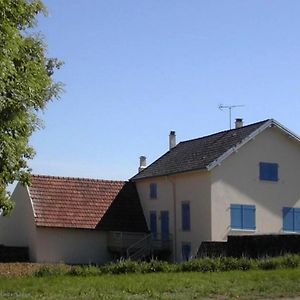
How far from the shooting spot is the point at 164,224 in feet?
151

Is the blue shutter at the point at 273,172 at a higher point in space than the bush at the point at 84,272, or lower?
higher

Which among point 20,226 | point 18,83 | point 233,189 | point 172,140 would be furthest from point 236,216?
point 18,83

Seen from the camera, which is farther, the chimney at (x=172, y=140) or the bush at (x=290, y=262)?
the chimney at (x=172, y=140)

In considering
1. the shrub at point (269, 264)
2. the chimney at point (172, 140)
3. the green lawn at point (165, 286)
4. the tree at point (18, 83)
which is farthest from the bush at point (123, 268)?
the chimney at point (172, 140)

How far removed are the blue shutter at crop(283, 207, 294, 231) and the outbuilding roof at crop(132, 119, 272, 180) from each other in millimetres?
5130

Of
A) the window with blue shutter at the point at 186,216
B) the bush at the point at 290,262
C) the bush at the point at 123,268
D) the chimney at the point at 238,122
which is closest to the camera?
the bush at the point at 290,262

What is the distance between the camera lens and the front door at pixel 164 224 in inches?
1794

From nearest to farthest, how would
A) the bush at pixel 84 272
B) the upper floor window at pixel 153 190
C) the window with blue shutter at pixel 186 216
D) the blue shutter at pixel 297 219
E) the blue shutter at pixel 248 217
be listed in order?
1. the bush at pixel 84 272
2. the blue shutter at pixel 248 217
3. the window with blue shutter at pixel 186 216
4. the blue shutter at pixel 297 219
5. the upper floor window at pixel 153 190

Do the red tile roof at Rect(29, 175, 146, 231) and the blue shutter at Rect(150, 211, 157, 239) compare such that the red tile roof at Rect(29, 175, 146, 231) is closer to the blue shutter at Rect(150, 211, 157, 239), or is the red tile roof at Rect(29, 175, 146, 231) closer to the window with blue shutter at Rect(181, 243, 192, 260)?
the blue shutter at Rect(150, 211, 157, 239)

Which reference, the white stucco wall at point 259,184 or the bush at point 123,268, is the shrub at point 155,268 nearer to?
the bush at point 123,268

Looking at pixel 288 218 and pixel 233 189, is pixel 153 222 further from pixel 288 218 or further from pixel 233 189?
pixel 288 218

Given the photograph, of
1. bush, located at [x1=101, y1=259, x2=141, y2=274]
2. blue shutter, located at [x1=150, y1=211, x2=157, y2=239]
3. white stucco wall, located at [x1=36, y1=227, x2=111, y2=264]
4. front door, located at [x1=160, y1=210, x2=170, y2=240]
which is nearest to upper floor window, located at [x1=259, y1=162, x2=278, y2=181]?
front door, located at [x1=160, y1=210, x2=170, y2=240]

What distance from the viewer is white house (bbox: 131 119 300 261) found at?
139 ft

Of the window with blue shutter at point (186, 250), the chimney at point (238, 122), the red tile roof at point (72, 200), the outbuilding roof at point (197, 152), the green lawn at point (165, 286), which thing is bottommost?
the window with blue shutter at point (186, 250)
